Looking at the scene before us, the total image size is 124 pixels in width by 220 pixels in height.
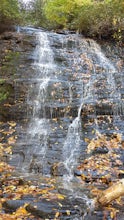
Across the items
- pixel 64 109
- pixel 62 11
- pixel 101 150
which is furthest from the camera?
pixel 62 11

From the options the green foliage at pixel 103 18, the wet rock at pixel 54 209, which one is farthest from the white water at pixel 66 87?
the wet rock at pixel 54 209

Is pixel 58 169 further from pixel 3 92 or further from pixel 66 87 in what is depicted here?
pixel 66 87

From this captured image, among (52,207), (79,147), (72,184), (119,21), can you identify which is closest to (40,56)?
(119,21)

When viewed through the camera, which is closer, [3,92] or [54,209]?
[54,209]

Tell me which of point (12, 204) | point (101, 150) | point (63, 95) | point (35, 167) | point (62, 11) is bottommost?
point (35, 167)

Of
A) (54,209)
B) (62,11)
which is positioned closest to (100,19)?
(62,11)

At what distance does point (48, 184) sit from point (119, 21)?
32.1 feet

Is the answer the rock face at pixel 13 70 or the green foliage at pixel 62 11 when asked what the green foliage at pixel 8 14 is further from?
the green foliage at pixel 62 11

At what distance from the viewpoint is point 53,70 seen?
11.4 meters

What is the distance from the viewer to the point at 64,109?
31.2 feet

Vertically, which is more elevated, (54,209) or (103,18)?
(103,18)

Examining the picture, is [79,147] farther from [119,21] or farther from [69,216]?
[119,21]

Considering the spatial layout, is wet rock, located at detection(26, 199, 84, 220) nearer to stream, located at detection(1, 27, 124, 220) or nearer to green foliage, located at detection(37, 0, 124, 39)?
stream, located at detection(1, 27, 124, 220)

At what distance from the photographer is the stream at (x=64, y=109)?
750cm
